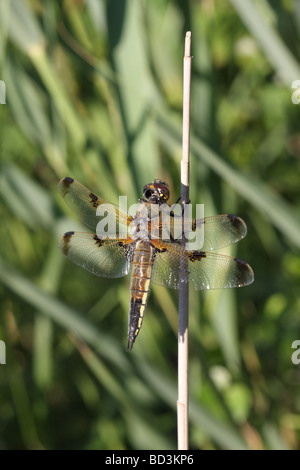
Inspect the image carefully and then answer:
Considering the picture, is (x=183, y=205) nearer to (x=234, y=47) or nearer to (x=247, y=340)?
(x=247, y=340)

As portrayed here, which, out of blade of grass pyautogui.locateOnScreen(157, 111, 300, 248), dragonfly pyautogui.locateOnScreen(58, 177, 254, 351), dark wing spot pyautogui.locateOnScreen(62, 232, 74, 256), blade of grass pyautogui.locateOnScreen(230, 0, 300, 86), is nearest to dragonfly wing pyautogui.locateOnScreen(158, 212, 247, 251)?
dragonfly pyautogui.locateOnScreen(58, 177, 254, 351)

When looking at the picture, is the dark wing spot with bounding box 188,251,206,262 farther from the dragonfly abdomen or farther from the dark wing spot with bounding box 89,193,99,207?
the dark wing spot with bounding box 89,193,99,207

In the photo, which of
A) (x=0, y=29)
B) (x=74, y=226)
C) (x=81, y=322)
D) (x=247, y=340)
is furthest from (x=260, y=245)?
(x=0, y=29)

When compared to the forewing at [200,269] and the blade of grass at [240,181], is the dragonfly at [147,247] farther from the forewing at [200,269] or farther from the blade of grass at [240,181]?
the blade of grass at [240,181]

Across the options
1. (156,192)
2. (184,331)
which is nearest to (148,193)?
(156,192)

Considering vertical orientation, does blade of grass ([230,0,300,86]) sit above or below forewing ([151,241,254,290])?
above

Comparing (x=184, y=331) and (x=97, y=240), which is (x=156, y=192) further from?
(x=184, y=331)

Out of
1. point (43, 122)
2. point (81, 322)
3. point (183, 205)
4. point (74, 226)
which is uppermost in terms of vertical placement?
point (43, 122)
